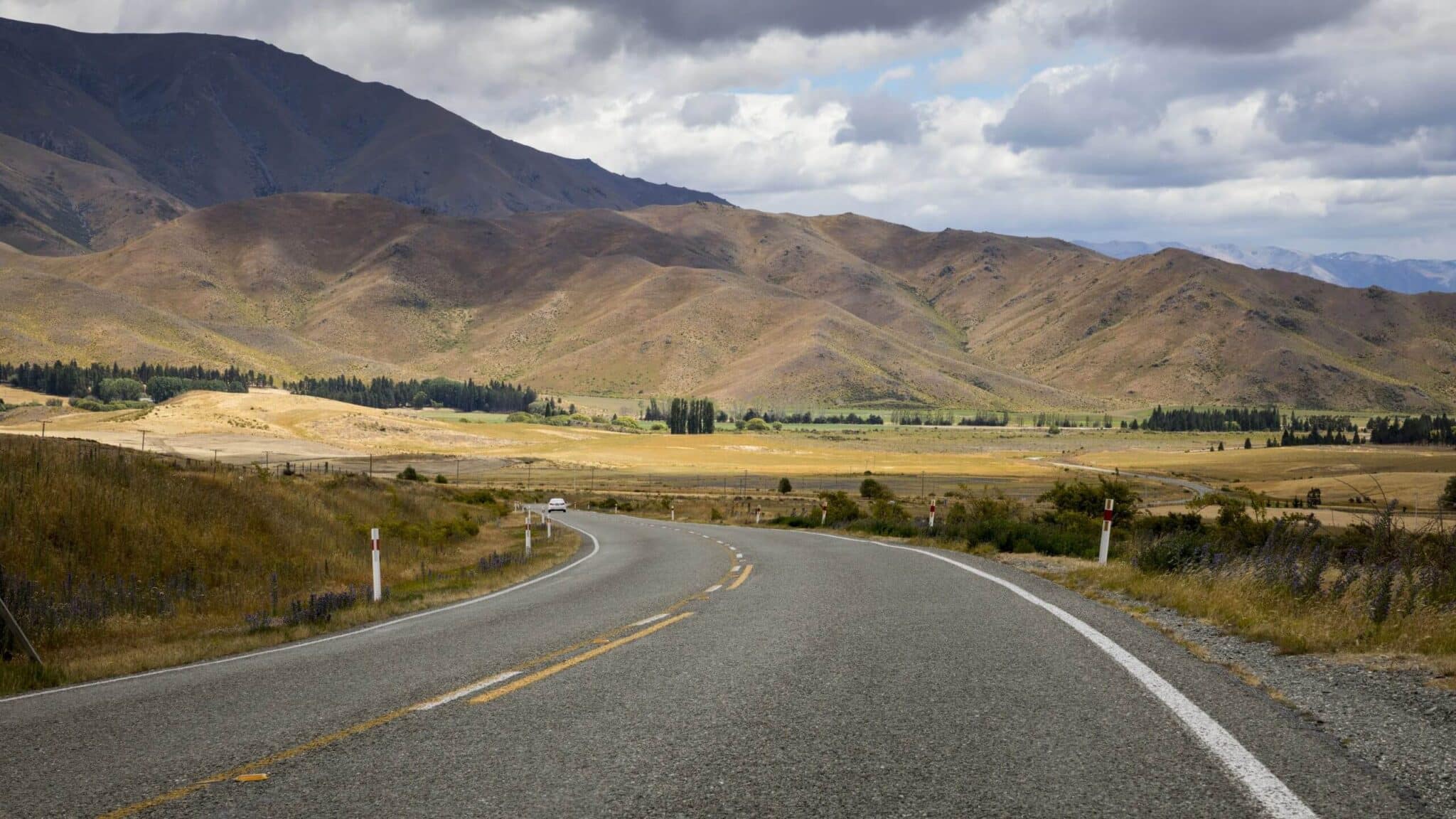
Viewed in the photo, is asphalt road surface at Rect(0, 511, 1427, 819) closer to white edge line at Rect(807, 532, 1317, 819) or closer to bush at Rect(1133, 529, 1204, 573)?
white edge line at Rect(807, 532, 1317, 819)

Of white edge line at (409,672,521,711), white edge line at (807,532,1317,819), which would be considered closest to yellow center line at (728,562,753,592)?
white edge line at (807,532,1317,819)

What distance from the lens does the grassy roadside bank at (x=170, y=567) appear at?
1291cm

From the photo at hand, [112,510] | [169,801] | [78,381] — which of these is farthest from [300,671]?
[78,381]

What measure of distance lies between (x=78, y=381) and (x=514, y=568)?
581ft

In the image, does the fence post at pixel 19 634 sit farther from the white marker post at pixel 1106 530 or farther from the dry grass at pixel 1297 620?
the white marker post at pixel 1106 530

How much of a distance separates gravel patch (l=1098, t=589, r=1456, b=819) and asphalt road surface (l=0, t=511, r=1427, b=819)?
201 mm

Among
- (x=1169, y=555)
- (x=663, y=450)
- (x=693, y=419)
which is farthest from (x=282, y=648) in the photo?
(x=693, y=419)

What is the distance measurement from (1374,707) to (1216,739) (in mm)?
1810

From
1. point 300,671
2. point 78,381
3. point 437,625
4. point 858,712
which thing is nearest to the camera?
point 858,712

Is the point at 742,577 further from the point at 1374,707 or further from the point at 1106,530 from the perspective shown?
the point at 1374,707

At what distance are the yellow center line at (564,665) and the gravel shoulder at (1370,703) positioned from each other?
5061mm

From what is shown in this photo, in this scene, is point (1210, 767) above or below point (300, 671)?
above

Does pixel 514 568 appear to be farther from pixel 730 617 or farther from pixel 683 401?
pixel 683 401

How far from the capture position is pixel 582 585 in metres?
17.5
